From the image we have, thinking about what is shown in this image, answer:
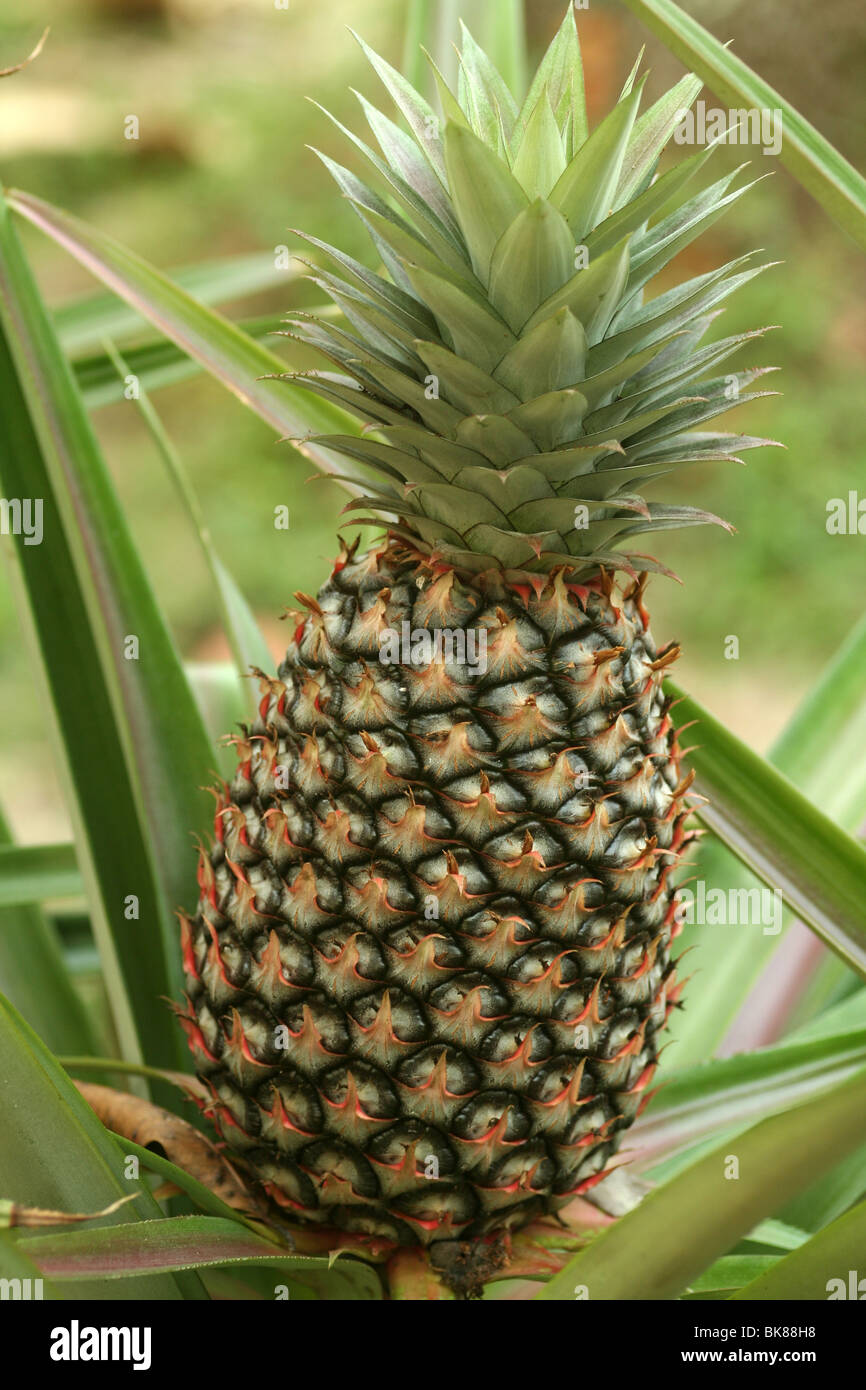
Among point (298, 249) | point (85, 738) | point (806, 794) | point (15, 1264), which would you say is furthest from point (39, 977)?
point (298, 249)

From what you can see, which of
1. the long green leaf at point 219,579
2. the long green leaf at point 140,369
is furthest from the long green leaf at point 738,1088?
Answer: the long green leaf at point 140,369

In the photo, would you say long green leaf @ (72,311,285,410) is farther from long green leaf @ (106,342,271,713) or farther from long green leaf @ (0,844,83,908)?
long green leaf @ (0,844,83,908)

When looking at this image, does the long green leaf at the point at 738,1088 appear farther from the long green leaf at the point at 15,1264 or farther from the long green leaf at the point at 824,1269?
the long green leaf at the point at 15,1264

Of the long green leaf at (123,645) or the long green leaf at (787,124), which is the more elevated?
A: the long green leaf at (787,124)

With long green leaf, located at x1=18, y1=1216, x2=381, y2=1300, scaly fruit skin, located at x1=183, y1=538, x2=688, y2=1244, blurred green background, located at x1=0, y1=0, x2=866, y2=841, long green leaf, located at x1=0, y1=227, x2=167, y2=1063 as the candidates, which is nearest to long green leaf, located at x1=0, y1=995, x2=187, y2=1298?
long green leaf, located at x1=18, y1=1216, x2=381, y2=1300

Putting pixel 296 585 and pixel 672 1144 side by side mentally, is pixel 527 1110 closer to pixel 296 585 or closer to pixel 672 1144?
pixel 672 1144
